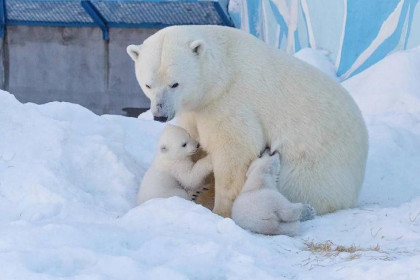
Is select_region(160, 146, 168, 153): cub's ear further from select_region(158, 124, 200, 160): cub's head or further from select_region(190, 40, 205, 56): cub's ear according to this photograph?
select_region(190, 40, 205, 56): cub's ear

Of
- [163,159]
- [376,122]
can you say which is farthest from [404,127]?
[163,159]

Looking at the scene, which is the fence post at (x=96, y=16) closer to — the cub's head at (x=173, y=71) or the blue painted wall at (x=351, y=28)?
the blue painted wall at (x=351, y=28)

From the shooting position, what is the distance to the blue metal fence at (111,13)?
10.9m

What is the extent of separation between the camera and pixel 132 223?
3.35 meters

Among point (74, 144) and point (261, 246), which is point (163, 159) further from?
point (261, 246)

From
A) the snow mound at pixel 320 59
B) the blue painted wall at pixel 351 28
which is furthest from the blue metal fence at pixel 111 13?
the snow mound at pixel 320 59

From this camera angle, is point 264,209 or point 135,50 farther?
point 135,50

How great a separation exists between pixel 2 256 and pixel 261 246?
1.05m

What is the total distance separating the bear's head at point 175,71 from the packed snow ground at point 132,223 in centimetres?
53

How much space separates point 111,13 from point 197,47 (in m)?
7.85

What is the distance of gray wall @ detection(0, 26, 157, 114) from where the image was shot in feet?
39.4

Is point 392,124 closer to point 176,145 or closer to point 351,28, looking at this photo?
point 351,28

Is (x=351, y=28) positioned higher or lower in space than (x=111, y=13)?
higher

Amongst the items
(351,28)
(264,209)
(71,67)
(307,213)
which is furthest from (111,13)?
(264,209)
